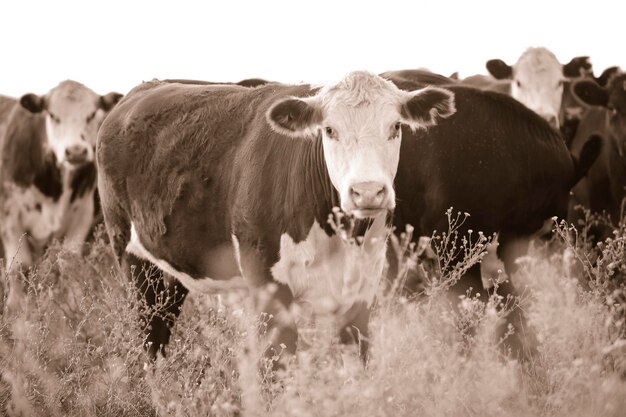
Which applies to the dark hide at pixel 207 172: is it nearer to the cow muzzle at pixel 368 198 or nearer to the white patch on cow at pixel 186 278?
the white patch on cow at pixel 186 278

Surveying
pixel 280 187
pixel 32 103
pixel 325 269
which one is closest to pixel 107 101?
pixel 32 103

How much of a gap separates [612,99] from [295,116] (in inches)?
208

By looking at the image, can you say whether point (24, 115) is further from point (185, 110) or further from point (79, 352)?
point (79, 352)

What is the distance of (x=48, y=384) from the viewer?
17.9 ft

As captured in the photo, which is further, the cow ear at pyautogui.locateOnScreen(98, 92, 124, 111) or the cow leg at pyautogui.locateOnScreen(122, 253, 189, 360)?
the cow ear at pyautogui.locateOnScreen(98, 92, 124, 111)

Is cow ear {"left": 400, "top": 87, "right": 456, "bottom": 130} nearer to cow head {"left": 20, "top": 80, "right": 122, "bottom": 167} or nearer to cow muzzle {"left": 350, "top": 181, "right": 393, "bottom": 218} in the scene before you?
cow muzzle {"left": 350, "top": 181, "right": 393, "bottom": 218}

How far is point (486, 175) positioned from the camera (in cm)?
752

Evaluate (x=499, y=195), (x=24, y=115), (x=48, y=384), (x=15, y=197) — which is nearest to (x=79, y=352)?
(x=48, y=384)

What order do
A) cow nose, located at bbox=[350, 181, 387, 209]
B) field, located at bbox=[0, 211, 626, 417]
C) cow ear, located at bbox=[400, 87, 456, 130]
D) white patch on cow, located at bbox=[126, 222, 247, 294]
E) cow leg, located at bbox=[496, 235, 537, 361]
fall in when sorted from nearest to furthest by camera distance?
1. field, located at bbox=[0, 211, 626, 417]
2. cow nose, located at bbox=[350, 181, 387, 209]
3. cow ear, located at bbox=[400, 87, 456, 130]
4. white patch on cow, located at bbox=[126, 222, 247, 294]
5. cow leg, located at bbox=[496, 235, 537, 361]

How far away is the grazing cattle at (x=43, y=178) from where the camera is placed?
10422 mm

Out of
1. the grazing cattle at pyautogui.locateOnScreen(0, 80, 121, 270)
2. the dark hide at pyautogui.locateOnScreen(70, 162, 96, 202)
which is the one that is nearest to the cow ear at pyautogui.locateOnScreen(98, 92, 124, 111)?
the grazing cattle at pyautogui.locateOnScreen(0, 80, 121, 270)

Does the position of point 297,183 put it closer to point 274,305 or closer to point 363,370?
point 274,305

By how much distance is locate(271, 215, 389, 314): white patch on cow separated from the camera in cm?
590

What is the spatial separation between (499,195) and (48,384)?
341 cm
